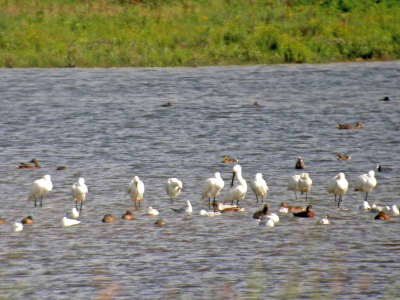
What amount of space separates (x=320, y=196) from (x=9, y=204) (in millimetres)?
6959

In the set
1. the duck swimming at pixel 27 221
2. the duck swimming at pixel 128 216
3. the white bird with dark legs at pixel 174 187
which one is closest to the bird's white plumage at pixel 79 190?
the duck swimming at pixel 128 216

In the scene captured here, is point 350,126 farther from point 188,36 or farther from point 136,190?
point 188,36

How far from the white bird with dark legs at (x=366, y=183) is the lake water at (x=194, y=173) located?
0.31 meters

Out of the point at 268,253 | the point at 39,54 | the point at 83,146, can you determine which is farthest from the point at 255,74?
the point at 268,253

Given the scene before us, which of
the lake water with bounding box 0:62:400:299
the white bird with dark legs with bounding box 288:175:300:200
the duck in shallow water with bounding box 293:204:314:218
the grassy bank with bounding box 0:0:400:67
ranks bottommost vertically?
the lake water with bounding box 0:62:400:299

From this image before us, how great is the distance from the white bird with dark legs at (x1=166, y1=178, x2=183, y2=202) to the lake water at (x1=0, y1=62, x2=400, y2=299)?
0.27 m

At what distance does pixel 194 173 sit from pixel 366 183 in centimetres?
550

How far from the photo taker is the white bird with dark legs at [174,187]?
2205cm

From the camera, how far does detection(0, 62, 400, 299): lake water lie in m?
16.3

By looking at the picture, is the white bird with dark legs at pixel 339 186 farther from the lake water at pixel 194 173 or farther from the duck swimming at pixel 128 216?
the duck swimming at pixel 128 216

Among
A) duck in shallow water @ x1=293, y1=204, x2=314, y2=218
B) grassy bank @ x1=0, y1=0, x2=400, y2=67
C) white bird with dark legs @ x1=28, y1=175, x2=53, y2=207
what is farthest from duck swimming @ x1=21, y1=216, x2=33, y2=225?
grassy bank @ x1=0, y1=0, x2=400, y2=67

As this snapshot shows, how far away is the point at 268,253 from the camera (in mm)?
17844

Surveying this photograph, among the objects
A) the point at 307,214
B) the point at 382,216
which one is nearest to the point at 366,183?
the point at 382,216

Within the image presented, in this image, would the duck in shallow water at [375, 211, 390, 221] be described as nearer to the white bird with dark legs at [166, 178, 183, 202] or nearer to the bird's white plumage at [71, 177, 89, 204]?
the white bird with dark legs at [166, 178, 183, 202]
